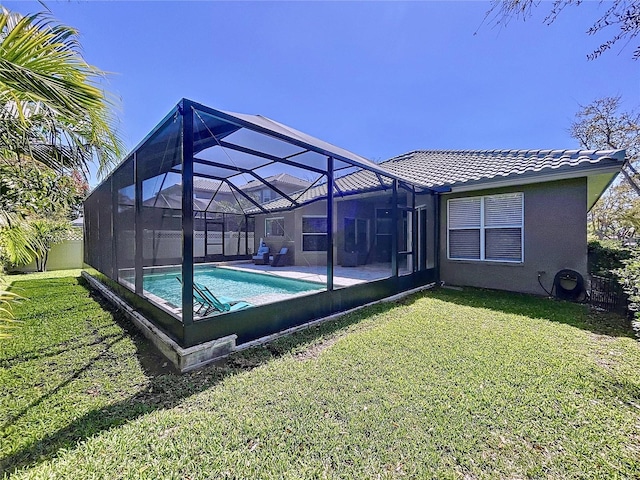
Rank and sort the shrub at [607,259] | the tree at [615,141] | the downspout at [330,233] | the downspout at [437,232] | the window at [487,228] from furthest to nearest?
the tree at [615,141], the downspout at [437,232], the window at [487,228], the shrub at [607,259], the downspout at [330,233]

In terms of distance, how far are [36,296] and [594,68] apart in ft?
40.4

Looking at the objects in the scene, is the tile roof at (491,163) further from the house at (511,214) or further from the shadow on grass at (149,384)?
the shadow on grass at (149,384)

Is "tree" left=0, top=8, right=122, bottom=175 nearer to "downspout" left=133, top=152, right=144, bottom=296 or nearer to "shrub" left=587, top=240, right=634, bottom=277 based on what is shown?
"downspout" left=133, top=152, right=144, bottom=296

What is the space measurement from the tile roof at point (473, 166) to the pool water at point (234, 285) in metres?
3.70

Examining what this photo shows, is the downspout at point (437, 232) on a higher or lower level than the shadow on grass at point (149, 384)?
higher

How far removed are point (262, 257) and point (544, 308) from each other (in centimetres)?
1101

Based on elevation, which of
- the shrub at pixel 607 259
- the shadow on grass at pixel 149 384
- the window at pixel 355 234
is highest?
the window at pixel 355 234

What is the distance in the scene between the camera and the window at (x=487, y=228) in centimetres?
784

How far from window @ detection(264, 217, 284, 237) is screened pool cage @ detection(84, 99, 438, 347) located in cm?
9

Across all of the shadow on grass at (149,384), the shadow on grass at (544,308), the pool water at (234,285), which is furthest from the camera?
the shadow on grass at (544,308)

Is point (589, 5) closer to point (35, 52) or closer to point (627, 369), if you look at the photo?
point (627, 369)

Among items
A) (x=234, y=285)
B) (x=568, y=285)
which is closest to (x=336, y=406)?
(x=568, y=285)

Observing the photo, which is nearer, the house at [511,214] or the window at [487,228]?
the house at [511,214]

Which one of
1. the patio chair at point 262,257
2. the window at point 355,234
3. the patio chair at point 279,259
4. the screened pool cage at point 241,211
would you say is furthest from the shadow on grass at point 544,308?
the patio chair at point 262,257
